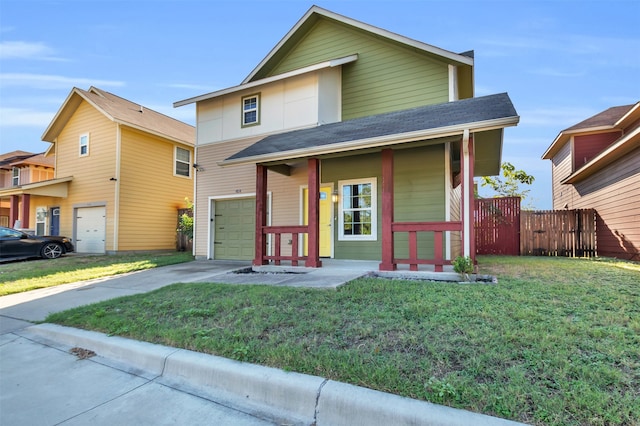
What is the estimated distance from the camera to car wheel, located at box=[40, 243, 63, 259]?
40.7 ft

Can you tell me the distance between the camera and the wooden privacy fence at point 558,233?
11.9m

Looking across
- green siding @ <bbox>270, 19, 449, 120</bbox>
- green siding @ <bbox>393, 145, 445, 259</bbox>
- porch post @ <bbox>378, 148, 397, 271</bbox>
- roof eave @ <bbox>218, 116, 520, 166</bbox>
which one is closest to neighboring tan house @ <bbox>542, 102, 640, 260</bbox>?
green siding @ <bbox>393, 145, 445, 259</bbox>

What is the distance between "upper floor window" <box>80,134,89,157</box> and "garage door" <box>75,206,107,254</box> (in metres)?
2.52

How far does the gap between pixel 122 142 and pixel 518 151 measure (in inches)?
868

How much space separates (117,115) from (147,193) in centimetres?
344

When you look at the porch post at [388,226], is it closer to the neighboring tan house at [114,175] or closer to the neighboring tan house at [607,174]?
the neighboring tan house at [607,174]

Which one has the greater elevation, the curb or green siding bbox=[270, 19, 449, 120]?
green siding bbox=[270, 19, 449, 120]

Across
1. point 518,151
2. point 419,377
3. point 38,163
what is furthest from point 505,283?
point 38,163

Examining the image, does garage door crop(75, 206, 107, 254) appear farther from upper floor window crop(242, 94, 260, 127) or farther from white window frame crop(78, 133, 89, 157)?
upper floor window crop(242, 94, 260, 127)

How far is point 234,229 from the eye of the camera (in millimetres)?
10617

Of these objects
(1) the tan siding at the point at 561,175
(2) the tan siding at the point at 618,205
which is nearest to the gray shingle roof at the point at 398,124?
(2) the tan siding at the point at 618,205

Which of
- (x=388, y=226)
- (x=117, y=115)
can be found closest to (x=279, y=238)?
(x=388, y=226)

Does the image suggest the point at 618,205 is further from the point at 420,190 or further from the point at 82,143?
the point at 82,143

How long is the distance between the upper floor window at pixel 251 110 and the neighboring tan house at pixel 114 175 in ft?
20.1
